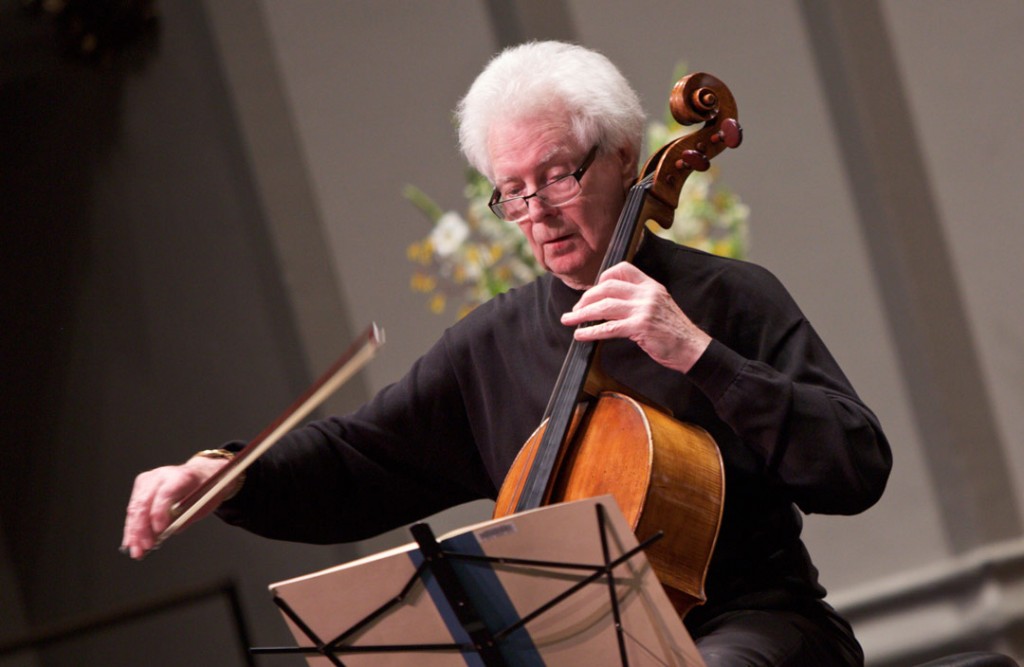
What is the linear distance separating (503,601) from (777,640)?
1.20ft

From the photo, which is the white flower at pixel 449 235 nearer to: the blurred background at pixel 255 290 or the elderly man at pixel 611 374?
the blurred background at pixel 255 290

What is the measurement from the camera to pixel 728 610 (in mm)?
1487

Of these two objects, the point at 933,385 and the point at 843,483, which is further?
the point at 933,385

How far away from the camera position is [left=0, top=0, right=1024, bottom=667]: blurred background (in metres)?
2.98

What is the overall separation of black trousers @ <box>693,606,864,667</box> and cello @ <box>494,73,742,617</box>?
0.06 metres

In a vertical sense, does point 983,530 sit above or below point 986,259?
below

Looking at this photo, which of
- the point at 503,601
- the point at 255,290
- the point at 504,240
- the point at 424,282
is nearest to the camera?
the point at 503,601

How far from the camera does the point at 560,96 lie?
162 cm

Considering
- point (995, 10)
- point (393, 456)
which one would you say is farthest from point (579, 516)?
point (995, 10)

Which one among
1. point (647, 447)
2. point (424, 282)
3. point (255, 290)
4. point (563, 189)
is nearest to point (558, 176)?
point (563, 189)

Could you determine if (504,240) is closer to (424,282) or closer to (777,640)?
(424,282)

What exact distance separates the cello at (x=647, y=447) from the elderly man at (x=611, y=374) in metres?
0.06

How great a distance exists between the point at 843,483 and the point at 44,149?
230cm

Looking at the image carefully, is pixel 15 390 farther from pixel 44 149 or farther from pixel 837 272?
pixel 837 272
